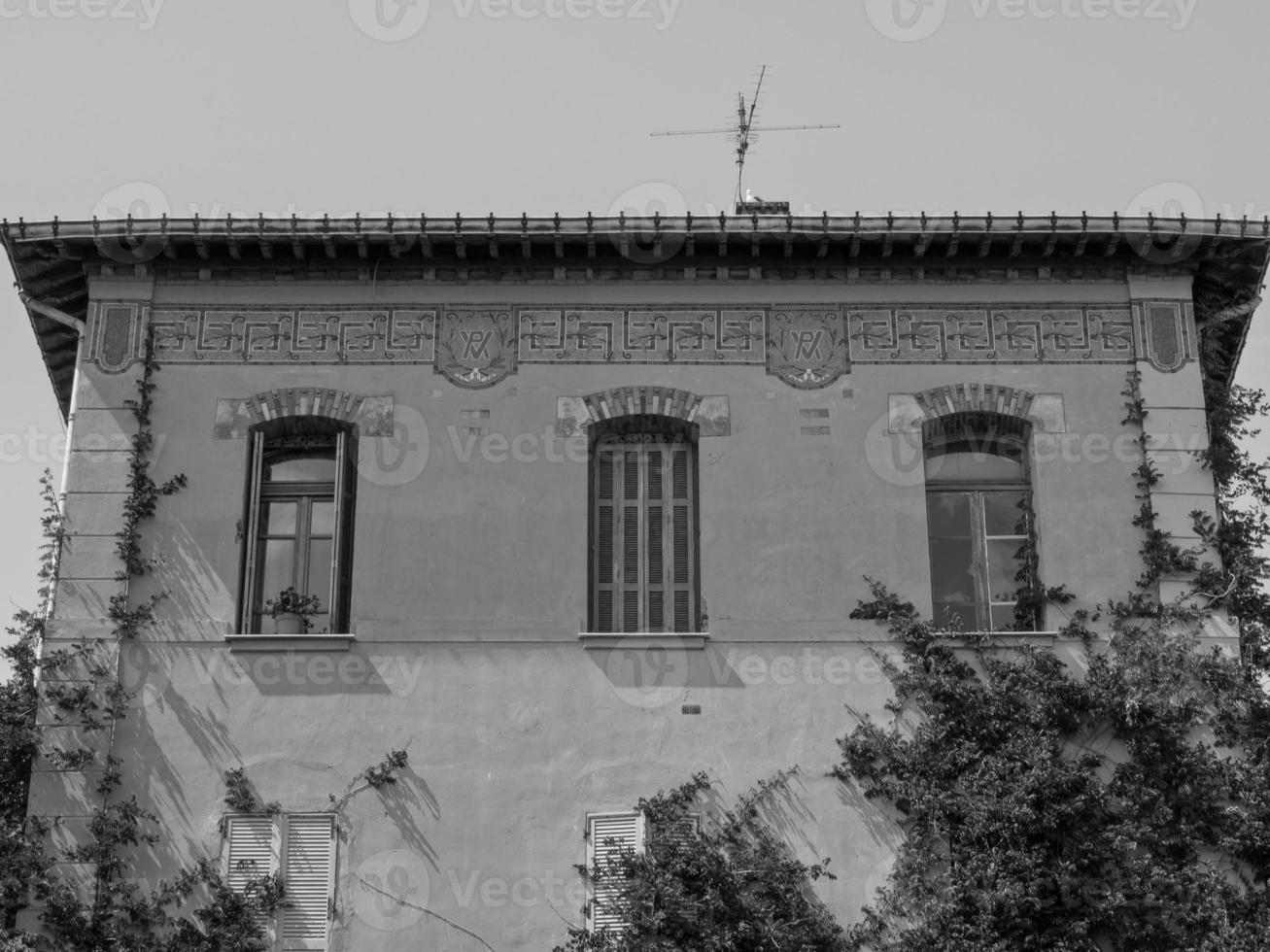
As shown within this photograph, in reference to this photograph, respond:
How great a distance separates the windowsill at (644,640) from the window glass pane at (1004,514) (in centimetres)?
317

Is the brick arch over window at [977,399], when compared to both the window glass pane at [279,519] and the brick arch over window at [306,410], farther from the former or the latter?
the window glass pane at [279,519]

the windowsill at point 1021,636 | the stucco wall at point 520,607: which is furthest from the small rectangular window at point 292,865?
the windowsill at point 1021,636

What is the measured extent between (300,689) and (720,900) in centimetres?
439

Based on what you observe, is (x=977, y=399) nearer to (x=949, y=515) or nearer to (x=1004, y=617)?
(x=949, y=515)

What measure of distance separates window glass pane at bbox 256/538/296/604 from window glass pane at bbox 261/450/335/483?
0.68 m

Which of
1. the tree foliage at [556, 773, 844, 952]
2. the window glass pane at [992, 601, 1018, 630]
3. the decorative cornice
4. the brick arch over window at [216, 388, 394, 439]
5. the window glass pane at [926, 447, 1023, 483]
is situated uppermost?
the decorative cornice

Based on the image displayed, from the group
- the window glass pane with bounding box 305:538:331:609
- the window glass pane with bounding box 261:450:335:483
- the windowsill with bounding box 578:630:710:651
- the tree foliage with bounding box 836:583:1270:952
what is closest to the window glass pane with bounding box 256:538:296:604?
the window glass pane with bounding box 305:538:331:609

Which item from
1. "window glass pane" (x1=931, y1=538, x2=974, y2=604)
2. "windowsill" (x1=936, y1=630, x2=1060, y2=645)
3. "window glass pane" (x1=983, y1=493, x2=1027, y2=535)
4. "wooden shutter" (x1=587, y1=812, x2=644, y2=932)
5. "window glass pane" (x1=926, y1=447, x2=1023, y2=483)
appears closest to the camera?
"wooden shutter" (x1=587, y1=812, x2=644, y2=932)

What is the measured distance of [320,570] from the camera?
1816cm

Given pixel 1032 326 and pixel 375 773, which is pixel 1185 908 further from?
pixel 375 773

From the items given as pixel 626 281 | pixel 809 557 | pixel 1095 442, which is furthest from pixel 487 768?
pixel 1095 442

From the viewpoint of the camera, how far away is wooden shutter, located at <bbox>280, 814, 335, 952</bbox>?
1647 centimetres

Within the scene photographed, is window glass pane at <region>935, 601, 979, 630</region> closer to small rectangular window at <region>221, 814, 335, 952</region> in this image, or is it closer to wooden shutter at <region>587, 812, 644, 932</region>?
wooden shutter at <region>587, 812, 644, 932</region>

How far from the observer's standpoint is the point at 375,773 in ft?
55.6
